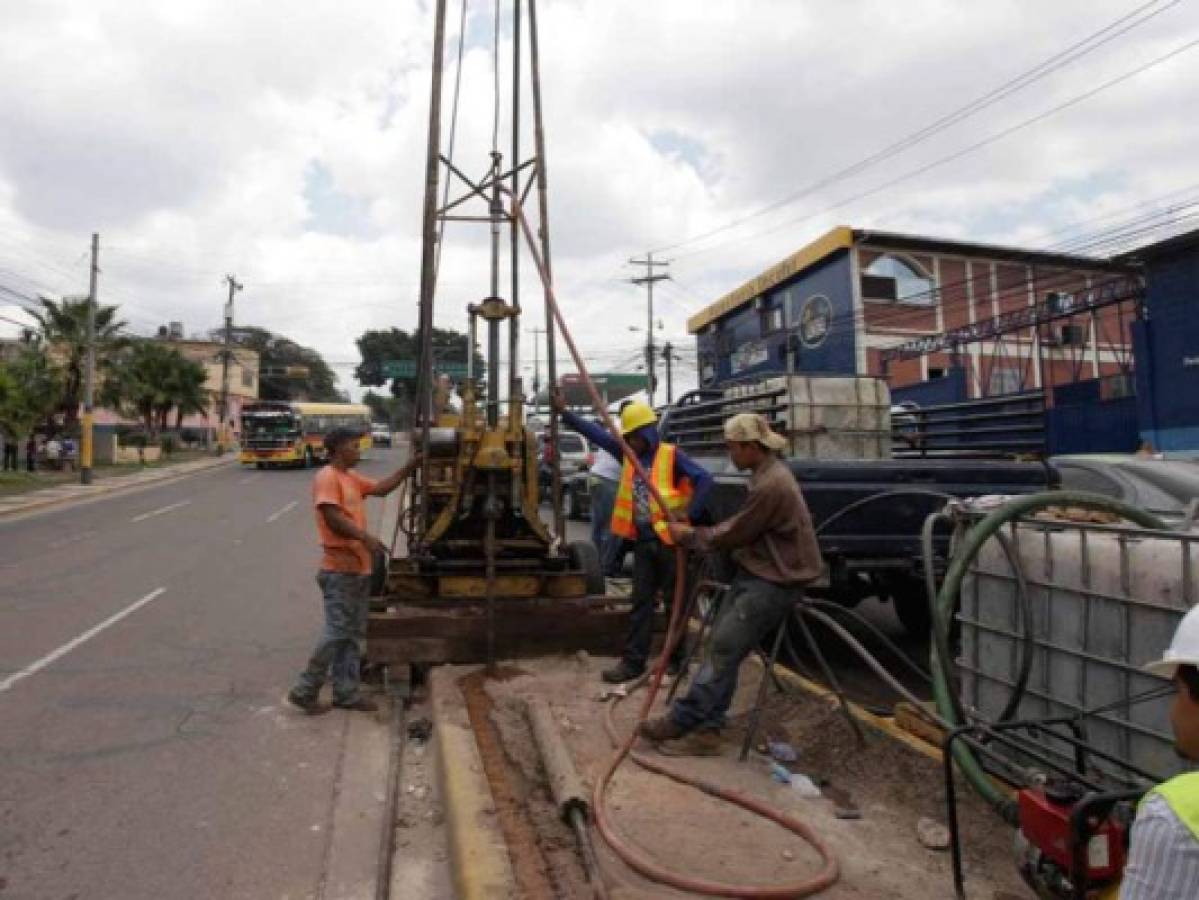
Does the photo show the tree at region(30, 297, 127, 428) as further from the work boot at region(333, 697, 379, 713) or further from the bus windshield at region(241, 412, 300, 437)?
the work boot at region(333, 697, 379, 713)

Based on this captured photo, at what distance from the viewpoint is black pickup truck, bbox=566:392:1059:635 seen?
20.3ft

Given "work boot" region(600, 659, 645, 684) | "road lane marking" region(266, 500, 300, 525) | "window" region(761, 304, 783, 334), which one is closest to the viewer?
"work boot" region(600, 659, 645, 684)

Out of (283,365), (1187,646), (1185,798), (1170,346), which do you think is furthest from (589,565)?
(283,365)

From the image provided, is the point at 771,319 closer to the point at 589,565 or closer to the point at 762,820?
the point at 589,565

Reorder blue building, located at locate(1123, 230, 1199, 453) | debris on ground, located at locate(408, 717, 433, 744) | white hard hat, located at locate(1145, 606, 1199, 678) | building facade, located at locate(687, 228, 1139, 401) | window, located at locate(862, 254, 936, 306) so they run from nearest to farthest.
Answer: white hard hat, located at locate(1145, 606, 1199, 678), debris on ground, located at locate(408, 717, 433, 744), blue building, located at locate(1123, 230, 1199, 453), building facade, located at locate(687, 228, 1139, 401), window, located at locate(862, 254, 936, 306)

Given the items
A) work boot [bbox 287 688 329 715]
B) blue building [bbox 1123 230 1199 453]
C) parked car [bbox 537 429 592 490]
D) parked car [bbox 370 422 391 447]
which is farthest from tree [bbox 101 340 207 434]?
work boot [bbox 287 688 329 715]

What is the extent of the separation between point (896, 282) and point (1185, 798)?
33.7 m

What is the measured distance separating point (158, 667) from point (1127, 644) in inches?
249

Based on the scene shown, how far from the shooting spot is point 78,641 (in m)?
7.67

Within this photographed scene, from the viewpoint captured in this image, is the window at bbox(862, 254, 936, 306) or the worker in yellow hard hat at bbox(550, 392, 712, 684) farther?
the window at bbox(862, 254, 936, 306)

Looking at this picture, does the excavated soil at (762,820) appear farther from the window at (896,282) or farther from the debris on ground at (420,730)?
the window at (896,282)

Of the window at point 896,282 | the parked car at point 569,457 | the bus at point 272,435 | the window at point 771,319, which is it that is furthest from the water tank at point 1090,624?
the bus at point 272,435

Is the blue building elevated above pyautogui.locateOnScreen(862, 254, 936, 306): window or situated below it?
below

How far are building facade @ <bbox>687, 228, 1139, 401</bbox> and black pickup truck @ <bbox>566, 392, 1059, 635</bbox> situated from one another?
79.0 feet
